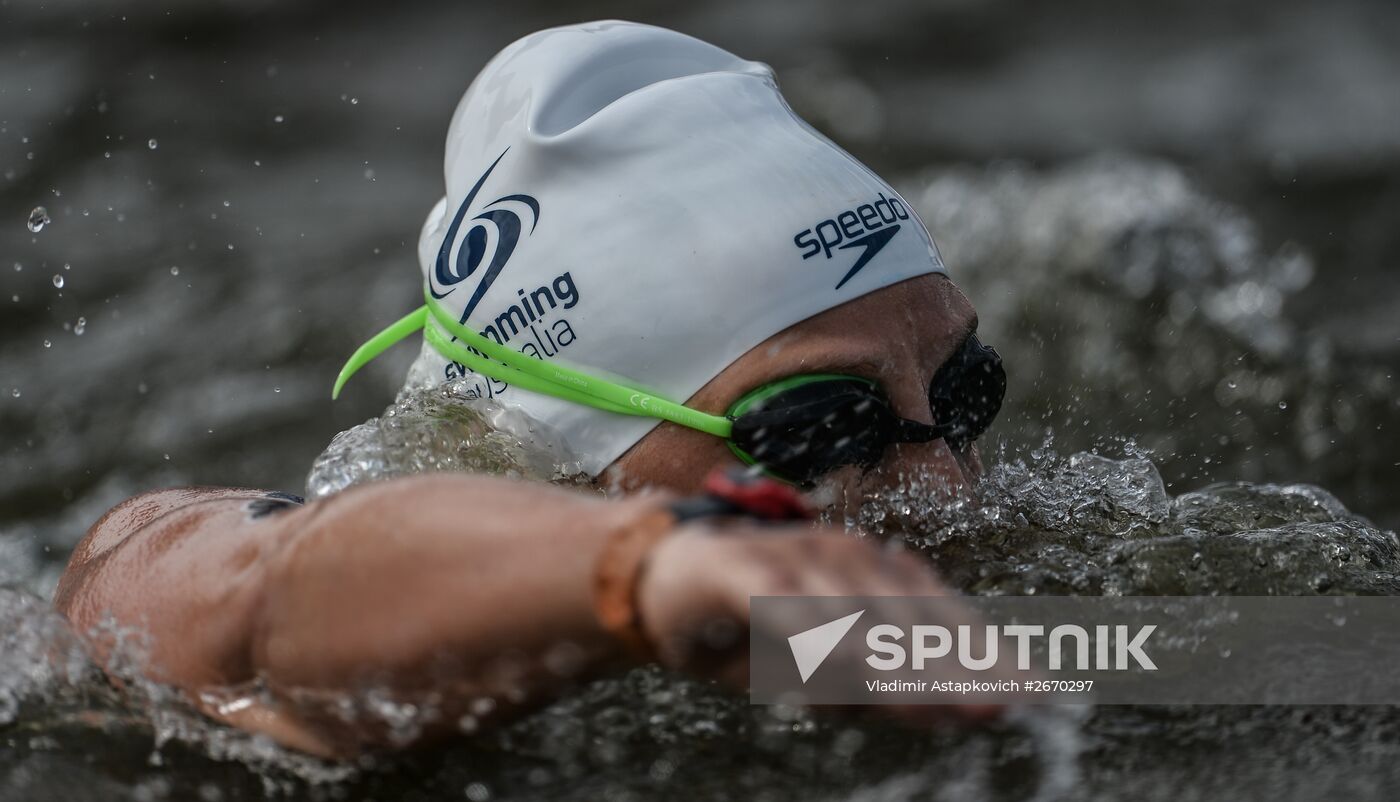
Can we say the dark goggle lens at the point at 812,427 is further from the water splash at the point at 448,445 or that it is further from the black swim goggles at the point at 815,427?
the water splash at the point at 448,445

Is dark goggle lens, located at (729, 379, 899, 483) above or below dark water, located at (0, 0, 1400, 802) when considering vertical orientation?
above

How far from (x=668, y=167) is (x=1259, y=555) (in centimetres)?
123

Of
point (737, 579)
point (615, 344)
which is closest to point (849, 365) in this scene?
point (615, 344)

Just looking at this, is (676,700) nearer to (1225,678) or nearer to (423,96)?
(1225,678)

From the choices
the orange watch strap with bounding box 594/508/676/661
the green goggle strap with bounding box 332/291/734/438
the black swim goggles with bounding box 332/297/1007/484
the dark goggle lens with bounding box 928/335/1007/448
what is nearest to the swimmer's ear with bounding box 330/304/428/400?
the green goggle strap with bounding box 332/291/734/438

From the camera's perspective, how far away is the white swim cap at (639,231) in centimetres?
238

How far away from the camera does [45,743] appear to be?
2.16 metres

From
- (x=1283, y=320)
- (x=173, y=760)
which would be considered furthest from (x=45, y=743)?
(x=1283, y=320)

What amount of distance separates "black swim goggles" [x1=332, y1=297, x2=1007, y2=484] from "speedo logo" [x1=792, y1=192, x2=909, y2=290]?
0.74 feet

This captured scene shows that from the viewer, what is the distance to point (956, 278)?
5949mm

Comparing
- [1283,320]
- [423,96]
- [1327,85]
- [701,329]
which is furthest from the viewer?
[423,96]

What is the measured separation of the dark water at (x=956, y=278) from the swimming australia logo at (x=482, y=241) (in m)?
0.79

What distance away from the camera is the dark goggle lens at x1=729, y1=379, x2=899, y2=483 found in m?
2.29

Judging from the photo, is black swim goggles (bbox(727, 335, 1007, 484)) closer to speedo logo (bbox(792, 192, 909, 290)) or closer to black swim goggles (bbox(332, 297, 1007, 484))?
black swim goggles (bbox(332, 297, 1007, 484))
